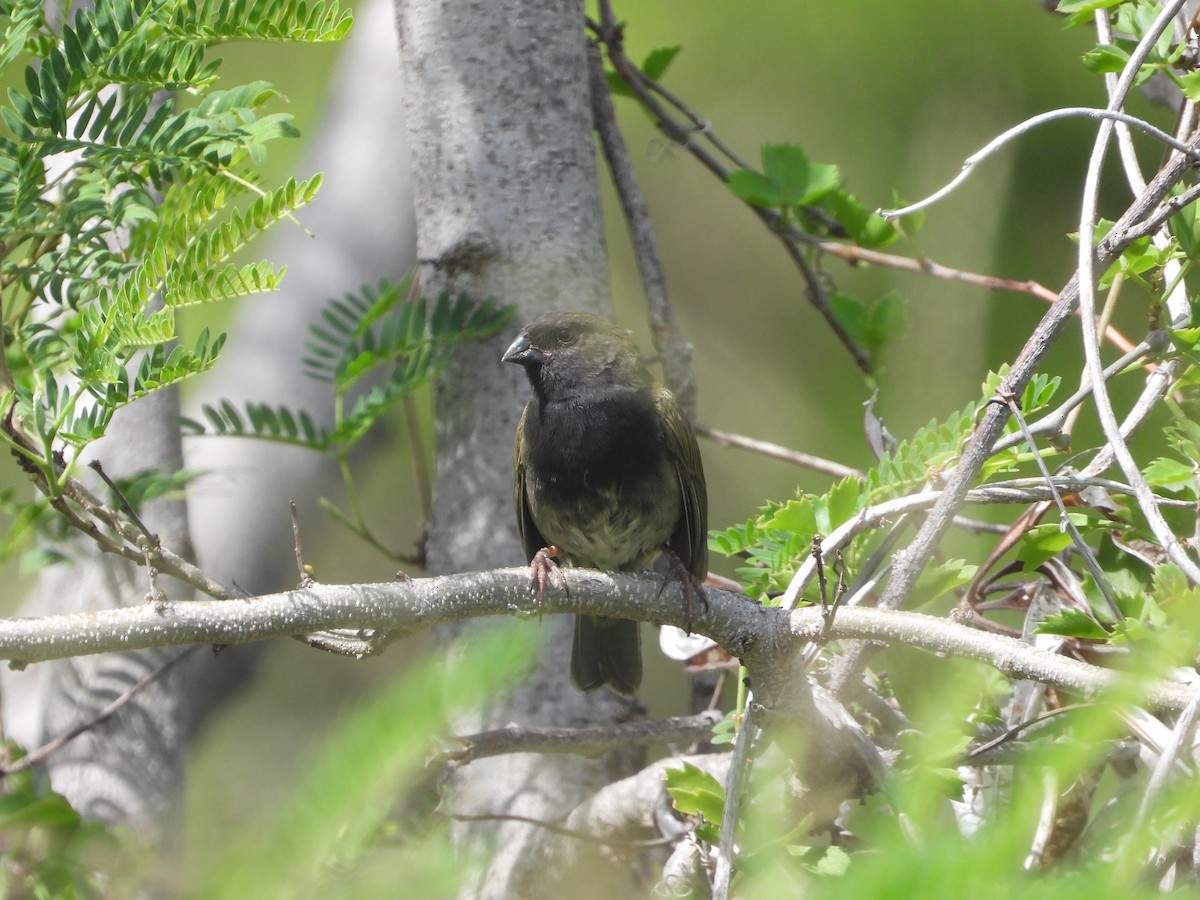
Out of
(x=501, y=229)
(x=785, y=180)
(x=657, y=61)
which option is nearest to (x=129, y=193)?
(x=501, y=229)

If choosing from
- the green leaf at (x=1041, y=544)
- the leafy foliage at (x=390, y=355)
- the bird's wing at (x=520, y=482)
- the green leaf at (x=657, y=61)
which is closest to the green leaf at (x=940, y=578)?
the green leaf at (x=1041, y=544)

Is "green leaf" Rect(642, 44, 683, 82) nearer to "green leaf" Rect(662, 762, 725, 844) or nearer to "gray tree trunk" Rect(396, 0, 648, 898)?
"gray tree trunk" Rect(396, 0, 648, 898)

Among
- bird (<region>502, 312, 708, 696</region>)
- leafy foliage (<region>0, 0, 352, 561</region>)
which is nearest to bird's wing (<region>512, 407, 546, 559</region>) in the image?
bird (<region>502, 312, 708, 696</region>)

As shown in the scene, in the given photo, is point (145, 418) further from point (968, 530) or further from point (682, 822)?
point (968, 530)

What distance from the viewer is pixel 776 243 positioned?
5.48 meters

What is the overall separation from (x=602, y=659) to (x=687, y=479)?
1.79 feet

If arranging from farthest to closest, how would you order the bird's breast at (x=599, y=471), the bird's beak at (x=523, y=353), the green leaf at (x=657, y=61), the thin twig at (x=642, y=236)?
the green leaf at (x=657, y=61) → the thin twig at (x=642, y=236) → the bird's breast at (x=599, y=471) → the bird's beak at (x=523, y=353)

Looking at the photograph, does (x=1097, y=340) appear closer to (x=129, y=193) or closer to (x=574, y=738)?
(x=574, y=738)

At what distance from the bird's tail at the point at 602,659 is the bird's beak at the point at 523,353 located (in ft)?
2.33

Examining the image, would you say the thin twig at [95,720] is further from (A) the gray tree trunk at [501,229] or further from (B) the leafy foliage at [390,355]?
(A) the gray tree trunk at [501,229]

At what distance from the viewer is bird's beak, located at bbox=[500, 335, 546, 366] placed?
3.00 meters

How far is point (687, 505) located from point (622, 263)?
2694 mm

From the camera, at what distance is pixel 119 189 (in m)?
2.49

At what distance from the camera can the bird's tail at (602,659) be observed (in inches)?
118
